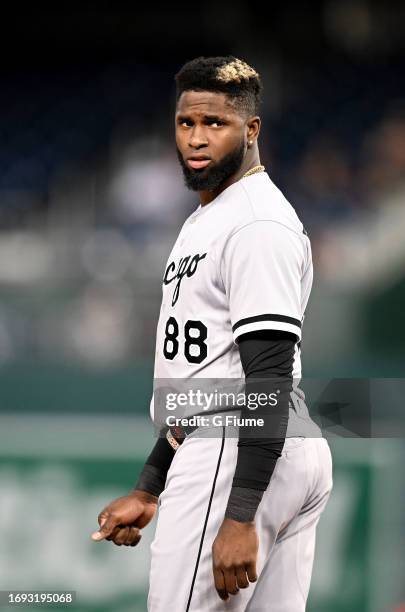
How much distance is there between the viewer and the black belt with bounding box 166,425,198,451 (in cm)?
203

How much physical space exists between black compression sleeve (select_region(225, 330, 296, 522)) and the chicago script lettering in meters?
0.23

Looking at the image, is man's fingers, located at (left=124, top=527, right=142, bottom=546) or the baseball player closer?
the baseball player

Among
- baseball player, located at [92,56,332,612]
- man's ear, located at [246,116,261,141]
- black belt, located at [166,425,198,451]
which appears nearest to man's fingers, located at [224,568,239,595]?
baseball player, located at [92,56,332,612]

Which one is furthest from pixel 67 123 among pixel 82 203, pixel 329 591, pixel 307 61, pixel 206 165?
pixel 206 165

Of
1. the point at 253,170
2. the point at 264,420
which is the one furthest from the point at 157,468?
the point at 253,170

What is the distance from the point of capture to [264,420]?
1.80 meters

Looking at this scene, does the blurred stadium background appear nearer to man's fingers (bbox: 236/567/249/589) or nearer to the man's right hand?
the man's right hand

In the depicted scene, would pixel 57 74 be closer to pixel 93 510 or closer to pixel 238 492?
pixel 93 510

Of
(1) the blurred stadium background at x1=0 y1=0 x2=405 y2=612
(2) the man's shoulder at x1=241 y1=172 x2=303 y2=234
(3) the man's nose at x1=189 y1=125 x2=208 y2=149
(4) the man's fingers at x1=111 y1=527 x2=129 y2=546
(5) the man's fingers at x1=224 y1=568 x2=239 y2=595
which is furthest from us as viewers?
(1) the blurred stadium background at x1=0 y1=0 x2=405 y2=612

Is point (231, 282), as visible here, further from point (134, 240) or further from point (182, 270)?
point (134, 240)

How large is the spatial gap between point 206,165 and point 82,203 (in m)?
4.19

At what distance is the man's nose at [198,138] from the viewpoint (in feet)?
6.72

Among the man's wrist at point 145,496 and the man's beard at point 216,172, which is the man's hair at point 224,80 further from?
the man's wrist at point 145,496

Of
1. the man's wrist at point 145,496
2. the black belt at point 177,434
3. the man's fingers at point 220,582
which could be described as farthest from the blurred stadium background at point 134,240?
the man's fingers at point 220,582
